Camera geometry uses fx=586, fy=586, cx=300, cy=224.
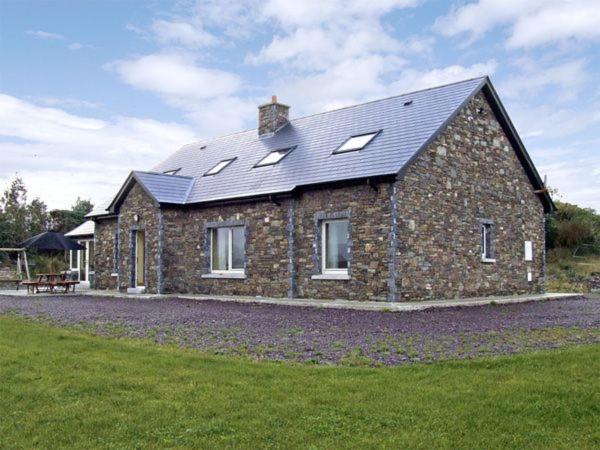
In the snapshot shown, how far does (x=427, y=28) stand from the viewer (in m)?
11.9

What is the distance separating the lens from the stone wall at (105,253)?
22641 mm

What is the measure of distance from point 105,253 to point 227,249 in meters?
7.30

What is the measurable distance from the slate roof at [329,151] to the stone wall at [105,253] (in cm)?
232

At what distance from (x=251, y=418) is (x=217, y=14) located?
9455 millimetres

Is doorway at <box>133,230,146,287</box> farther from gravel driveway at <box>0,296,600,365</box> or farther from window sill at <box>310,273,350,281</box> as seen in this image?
window sill at <box>310,273,350,281</box>

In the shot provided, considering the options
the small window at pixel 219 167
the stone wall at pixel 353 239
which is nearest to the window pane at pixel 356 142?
the stone wall at pixel 353 239

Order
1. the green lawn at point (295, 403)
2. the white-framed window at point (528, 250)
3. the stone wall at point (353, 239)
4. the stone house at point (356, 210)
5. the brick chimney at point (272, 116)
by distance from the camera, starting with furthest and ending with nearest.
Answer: the brick chimney at point (272, 116)
the white-framed window at point (528, 250)
the stone house at point (356, 210)
the stone wall at point (353, 239)
the green lawn at point (295, 403)

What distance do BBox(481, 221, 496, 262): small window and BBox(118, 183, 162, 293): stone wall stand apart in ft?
32.9

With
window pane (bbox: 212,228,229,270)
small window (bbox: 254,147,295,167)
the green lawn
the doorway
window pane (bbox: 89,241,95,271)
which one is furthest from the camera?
window pane (bbox: 89,241,95,271)

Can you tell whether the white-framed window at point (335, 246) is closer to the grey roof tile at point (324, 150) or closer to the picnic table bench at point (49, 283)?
the grey roof tile at point (324, 150)

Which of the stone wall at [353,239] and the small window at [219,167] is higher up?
the small window at [219,167]

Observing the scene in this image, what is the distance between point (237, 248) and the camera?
17891mm

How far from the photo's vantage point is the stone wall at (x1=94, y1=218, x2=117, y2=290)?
2264 cm

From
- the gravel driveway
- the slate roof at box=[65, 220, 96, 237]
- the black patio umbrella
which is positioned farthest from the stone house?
the slate roof at box=[65, 220, 96, 237]
